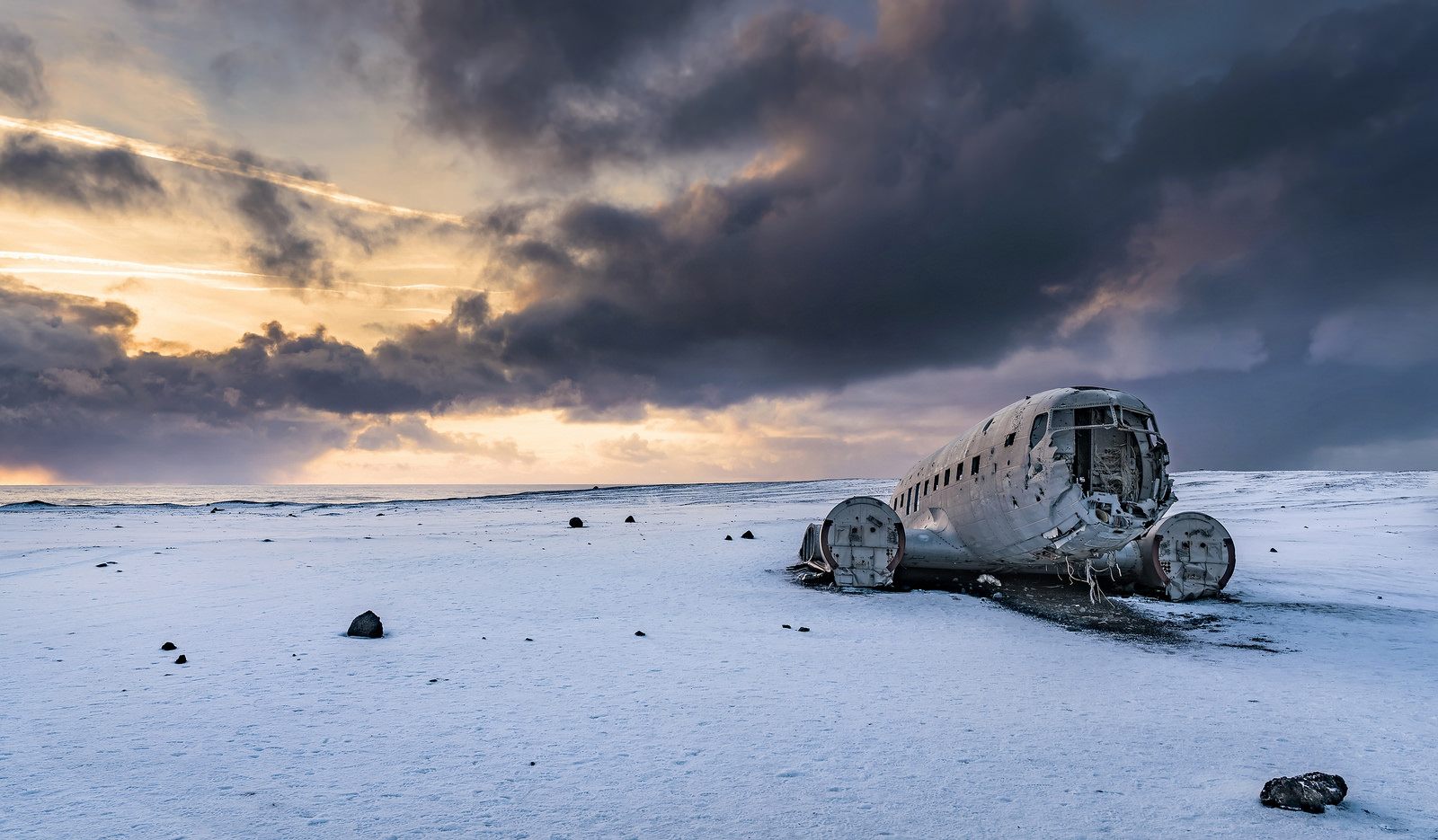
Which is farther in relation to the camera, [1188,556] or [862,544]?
[862,544]

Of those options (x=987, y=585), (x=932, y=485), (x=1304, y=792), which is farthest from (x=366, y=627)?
(x=932, y=485)

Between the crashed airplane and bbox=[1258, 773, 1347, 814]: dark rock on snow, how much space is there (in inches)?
283

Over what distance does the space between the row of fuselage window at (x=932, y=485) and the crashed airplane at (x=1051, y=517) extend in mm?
56

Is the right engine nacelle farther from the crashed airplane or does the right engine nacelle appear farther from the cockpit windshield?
the cockpit windshield

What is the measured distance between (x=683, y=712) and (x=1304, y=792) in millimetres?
4921

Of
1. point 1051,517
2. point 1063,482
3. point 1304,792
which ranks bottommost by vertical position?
point 1304,792

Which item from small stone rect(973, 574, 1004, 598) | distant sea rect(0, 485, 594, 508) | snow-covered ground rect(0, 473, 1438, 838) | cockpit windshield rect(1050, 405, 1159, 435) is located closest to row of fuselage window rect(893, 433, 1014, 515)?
cockpit windshield rect(1050, 405, 1159, 435)

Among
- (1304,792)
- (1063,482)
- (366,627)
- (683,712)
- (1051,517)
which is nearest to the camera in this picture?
(1304,792)

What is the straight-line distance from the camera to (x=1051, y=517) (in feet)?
41.3

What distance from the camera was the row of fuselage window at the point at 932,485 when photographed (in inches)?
615

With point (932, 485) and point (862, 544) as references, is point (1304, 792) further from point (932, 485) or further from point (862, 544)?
point (932, 485)

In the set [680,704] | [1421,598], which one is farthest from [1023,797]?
[1421,598]

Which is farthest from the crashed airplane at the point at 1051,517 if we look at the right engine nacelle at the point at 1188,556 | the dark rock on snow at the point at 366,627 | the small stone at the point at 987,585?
the dark rock on snow at the point at 366,627

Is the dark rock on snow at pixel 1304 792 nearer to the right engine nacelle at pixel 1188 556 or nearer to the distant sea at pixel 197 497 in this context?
the right engine nacelle at pixel 1188 556
